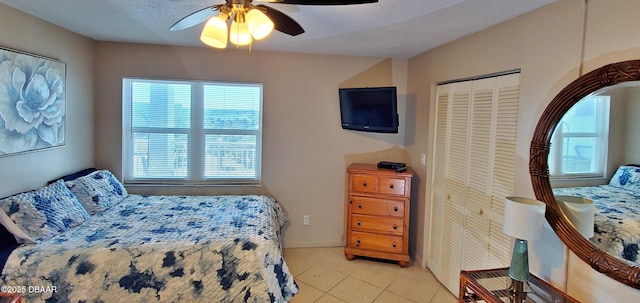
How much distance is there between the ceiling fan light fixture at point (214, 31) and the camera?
183cm

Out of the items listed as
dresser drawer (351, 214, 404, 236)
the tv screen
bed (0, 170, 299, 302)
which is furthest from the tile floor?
the tv screen

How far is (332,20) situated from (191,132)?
6.87 ft

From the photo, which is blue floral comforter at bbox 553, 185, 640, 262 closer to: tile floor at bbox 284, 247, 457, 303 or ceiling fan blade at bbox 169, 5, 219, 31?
tile floor at bbox 284, 247, 457, 303

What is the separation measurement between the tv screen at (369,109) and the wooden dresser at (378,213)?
467 mm

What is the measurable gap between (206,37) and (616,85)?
2.00 m

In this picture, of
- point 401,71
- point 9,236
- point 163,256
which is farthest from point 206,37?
point 401,71

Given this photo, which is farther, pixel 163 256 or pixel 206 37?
pixel 163 256

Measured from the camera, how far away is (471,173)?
288 centimetres

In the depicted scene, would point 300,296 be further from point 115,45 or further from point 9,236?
point 115,45

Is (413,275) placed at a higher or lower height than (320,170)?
lower

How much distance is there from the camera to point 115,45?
3691mm

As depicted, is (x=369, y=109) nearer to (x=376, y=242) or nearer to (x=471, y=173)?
(x=471, y=173)

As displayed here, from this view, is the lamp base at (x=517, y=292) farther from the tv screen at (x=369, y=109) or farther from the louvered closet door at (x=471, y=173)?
the tv screen at (x=369, y=109)

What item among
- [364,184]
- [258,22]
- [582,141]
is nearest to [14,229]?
[258,22]
